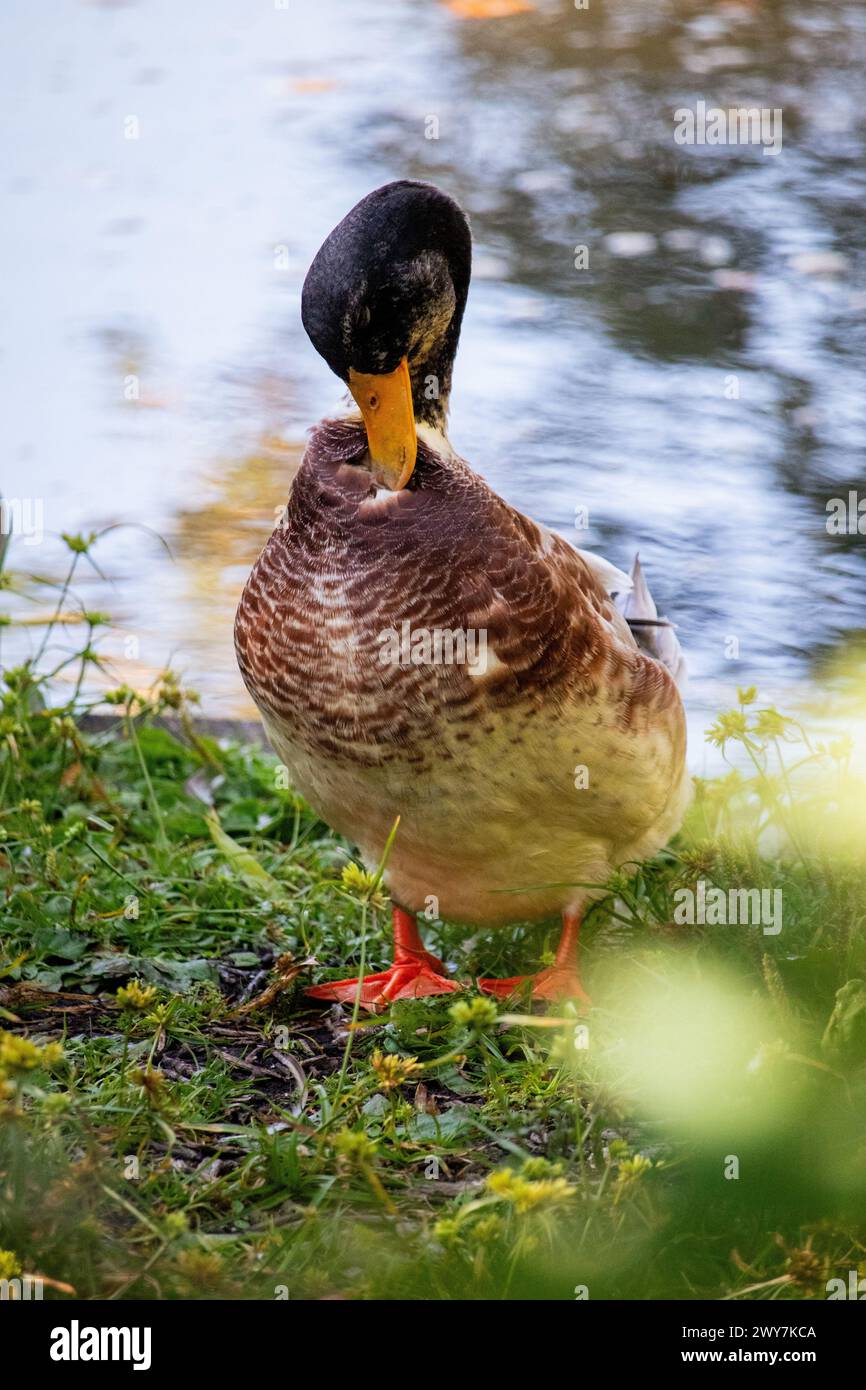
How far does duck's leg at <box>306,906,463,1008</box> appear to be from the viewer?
100 inches

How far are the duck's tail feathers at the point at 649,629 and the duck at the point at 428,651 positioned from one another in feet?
0.98

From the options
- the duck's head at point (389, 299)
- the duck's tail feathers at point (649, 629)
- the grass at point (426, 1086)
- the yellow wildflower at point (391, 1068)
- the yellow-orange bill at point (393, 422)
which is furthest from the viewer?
the duck's tail feathers at point (649, 629)

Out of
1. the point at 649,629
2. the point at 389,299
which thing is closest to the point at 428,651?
the point at 389,299

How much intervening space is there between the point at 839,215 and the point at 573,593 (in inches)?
172

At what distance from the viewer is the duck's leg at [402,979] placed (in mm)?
2549

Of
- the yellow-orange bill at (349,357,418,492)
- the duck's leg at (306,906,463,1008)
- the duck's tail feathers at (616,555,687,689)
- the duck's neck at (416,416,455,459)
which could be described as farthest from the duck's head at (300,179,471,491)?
the duck's leg at (306,906,463,1008)

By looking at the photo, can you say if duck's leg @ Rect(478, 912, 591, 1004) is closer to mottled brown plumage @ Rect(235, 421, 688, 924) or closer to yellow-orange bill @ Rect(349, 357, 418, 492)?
mottled brown plumage @ Rect(235, 421, 688, 924)

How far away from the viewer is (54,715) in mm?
3291

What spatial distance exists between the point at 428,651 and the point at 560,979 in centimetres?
69

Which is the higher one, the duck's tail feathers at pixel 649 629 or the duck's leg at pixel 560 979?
the duck's tail feathers at pixel 649 629

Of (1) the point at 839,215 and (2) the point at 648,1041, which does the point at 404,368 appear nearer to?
(2) the point at 648,1041

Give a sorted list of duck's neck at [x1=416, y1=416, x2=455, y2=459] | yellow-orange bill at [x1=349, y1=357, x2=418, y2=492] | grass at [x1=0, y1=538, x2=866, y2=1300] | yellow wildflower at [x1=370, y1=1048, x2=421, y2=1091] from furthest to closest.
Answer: duck's neck at [x1=416, y1=416, x2=455, y2=459]
yellow-orange bill at [x1=349, y1=357, x2=418, y2=492]
yellow wildflower at [x1=370, y1=1048, x2=421, y2=1091]
grass at [x1=0, y1=538, x2=866, y2=1300]

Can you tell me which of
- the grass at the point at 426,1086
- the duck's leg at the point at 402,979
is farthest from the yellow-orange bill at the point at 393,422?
the duck's leg at the point at 402,979

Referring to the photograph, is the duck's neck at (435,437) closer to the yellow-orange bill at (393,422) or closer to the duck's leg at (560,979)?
the yellow-orange bill at (393,422)
